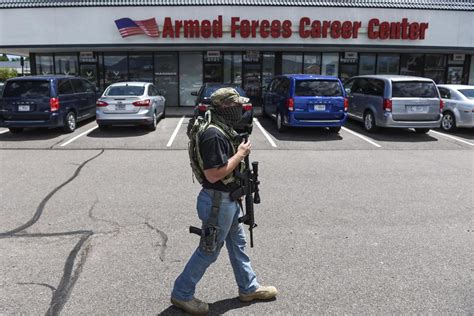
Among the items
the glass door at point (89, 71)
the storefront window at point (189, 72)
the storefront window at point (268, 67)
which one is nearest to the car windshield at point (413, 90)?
the storefront window at point (268, 67)

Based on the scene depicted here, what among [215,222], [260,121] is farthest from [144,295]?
[260,121]

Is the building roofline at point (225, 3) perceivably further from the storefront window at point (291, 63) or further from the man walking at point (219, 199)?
the man walking at point (219, 199)

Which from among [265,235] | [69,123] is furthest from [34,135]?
[265,235]

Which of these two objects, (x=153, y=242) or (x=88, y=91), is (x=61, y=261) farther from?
(x=88, y=91)

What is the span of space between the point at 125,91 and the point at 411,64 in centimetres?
1420

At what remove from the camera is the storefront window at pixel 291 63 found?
61.7ft

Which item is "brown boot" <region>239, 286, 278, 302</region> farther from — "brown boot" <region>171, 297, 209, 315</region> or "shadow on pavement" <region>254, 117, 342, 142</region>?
"shadow on pavement" <region>254, 117, 342, 142</region>

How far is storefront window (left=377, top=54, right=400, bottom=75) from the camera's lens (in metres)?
19.3

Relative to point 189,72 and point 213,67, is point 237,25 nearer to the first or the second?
point 213,67

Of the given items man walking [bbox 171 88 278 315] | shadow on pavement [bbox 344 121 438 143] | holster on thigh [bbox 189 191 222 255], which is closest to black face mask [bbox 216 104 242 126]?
man walking [bbox 171 88 278 315]

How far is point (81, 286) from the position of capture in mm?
3447

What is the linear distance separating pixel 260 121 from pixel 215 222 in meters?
11.7

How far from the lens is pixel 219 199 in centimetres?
285

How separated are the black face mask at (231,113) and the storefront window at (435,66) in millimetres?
19410
